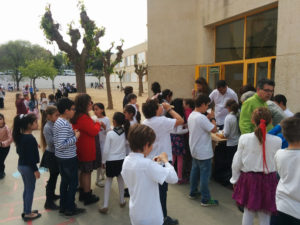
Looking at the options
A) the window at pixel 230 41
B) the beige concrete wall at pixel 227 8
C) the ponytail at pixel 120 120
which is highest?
the beige concrete wall at pixel 227 8

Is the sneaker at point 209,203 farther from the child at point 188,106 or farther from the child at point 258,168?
the child at point 188,106

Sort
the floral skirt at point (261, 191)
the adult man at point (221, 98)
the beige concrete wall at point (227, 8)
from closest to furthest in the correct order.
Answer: the floral skirt at point (261, 191), the adult man at point (221, 98), the beige concrete wall at point (227, 8)

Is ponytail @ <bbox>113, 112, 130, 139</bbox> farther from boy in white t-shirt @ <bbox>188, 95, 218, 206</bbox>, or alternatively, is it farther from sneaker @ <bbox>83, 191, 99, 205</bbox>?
sneaker @ <bbox>83, 191, 99, 205</bbox>

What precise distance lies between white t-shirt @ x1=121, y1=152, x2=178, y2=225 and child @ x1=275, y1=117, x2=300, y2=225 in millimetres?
921

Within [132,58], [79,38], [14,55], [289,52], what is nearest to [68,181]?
[289,52]

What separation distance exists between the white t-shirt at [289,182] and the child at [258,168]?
46 cm

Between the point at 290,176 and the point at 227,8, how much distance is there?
6.60 m

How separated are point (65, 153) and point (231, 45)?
664 cm

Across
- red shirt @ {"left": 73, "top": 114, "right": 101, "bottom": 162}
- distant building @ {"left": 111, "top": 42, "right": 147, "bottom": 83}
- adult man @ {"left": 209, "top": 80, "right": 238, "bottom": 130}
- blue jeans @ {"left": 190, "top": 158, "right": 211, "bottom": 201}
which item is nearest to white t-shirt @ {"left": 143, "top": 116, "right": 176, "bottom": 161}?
blue jeans @ {"left": 190, "top": 158, "right": 211, "bottom": 201}

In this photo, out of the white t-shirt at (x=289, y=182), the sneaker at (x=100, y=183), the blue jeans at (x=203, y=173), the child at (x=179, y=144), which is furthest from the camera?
the sneaker at (x=100, y=183)

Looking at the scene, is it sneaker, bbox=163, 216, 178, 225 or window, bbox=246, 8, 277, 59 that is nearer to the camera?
sneaker, bbox=163, 216, 178, 225

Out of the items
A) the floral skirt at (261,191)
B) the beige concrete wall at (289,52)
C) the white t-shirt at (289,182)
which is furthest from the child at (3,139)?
the beige concrete wall at (289,52)

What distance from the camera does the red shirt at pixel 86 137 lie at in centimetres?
366

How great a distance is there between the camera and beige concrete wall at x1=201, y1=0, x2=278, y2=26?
21.4ft
